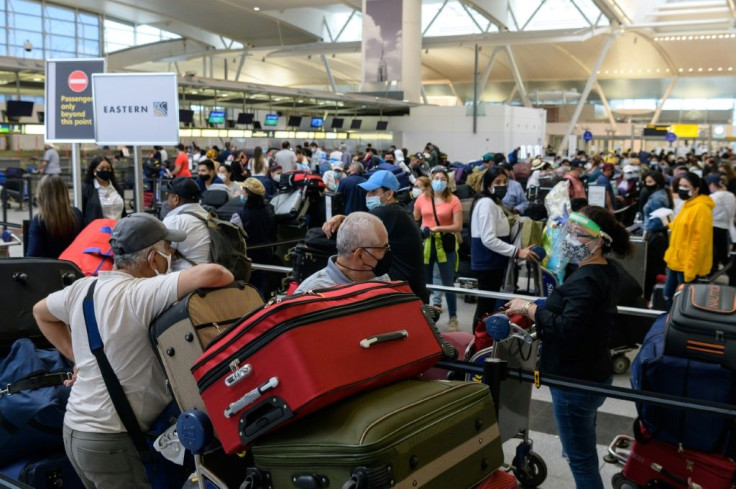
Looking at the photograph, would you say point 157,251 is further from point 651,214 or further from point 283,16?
point 283,16

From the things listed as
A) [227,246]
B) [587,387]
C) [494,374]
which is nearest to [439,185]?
[227,246]

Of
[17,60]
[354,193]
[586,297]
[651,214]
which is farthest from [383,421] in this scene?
[17,60]

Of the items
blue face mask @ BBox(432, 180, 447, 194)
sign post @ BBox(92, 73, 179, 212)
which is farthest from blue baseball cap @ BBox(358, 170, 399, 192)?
blue face mask @ BBox(432, 180, 447, 194)

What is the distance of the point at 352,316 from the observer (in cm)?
222

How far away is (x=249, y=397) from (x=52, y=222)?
4.20 m

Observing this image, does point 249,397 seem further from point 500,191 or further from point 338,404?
point 500,191

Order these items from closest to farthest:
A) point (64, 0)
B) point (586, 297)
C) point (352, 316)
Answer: point (352, 316) < point (586, 297) < point (64, 0)

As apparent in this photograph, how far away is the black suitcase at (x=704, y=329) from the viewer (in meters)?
2.98

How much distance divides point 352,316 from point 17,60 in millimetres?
19434

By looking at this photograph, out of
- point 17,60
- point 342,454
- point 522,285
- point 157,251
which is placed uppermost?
point 17,60

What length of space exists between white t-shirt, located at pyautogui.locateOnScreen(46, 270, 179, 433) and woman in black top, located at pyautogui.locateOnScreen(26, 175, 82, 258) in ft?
10.3

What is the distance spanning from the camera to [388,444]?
196cm

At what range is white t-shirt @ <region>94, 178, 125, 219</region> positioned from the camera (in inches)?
290

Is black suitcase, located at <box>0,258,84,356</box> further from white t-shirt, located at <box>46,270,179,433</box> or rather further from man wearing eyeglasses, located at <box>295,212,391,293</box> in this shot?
man wearing eyeglasses, located at <box>295,212,391,293</box>
